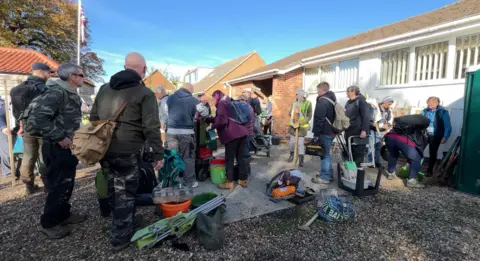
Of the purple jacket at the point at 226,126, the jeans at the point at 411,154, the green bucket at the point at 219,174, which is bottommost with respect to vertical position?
the green bucket at the point at 219,174

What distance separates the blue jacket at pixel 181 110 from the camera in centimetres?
421

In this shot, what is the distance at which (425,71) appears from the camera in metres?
6.80

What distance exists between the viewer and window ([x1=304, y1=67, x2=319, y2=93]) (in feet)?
35.1

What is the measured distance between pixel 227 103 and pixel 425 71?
5.88 metres

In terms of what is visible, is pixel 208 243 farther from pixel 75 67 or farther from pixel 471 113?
pixel 471 113

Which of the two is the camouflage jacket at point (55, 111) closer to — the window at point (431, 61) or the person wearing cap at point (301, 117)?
the person wearing cap at point (301, 117)

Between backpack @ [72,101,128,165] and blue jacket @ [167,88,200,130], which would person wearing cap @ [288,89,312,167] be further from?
backpack @ [72,101,128,165]

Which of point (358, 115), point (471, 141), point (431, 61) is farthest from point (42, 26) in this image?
point (471, 141)

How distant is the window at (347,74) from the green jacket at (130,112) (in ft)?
26.7

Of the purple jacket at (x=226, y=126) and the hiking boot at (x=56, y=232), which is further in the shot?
the purple jacket at (x=226, y=126)

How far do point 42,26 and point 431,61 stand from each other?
27.7 meters

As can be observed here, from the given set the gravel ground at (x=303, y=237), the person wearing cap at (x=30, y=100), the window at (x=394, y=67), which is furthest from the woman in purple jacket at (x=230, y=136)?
the window at (x=394, y=67)

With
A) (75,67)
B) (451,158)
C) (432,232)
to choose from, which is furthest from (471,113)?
(75,67)

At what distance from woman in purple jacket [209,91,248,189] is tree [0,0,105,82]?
63.6 feet
